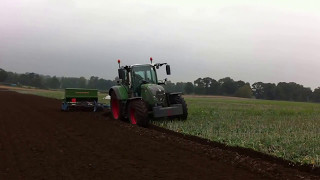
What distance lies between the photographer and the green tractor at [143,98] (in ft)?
35.3

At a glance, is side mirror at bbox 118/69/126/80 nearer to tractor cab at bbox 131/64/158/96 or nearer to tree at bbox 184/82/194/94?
tractor cab at bbox 131/64/158/96

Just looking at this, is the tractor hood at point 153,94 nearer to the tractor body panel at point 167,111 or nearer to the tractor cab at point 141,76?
the tractor body panel at point 167,111

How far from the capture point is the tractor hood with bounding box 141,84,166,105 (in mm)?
11180

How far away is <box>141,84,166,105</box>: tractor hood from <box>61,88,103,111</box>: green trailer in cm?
625

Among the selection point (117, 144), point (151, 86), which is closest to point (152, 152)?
point (117, 144)

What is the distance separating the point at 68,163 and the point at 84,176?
929 millimetres

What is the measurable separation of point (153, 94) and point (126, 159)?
17.2 feet

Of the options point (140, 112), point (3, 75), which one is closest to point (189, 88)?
point (140, 112)

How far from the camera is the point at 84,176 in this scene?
4.88 meters

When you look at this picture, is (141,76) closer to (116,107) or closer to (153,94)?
(153,94)

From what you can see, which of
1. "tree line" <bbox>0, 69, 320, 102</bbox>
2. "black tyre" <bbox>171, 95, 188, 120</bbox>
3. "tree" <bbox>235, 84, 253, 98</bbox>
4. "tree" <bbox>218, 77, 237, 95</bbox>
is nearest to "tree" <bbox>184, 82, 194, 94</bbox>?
"tree line" <bbox>0, 69, 320, 102</bbox>

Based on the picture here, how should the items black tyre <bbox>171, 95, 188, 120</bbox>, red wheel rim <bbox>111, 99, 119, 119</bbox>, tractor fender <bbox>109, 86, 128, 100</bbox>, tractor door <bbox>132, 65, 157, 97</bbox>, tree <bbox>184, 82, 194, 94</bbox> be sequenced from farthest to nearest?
tree <bbox>184, 82, 194, 94</bbox>
red wheel rim <bbox>111, 99, 119, 119</bbox>
tractor fender <bbox>109, 86, 128, 100</bbox>
tractor door <bbox>132, 65, 157, 97</bbox>
black tyre <bbox>171, 95, 188, 120</bbox>

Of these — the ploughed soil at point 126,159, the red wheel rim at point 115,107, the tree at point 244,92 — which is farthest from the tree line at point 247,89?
the ploughed soil at point 126,159

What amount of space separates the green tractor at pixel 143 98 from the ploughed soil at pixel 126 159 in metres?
1.81
